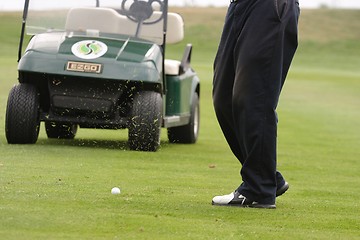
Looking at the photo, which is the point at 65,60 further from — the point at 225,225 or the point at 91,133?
the point at 225,225

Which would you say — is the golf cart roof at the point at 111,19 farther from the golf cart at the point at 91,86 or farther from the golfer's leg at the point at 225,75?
the golfer's leg at the point at 225,75

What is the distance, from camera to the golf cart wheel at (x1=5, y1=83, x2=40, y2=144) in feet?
32.9

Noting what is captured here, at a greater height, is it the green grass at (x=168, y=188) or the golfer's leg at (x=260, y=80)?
the golfer's leg at (x=260, y=80)

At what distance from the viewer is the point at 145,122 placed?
10.0 meters

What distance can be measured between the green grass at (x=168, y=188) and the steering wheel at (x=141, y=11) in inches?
49.9

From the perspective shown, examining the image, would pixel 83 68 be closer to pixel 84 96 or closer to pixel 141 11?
pixel 84 96

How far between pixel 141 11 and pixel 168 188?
15.3 feet

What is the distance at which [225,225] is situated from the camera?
529 cm

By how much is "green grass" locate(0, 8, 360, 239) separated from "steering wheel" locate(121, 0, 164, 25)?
1.27m

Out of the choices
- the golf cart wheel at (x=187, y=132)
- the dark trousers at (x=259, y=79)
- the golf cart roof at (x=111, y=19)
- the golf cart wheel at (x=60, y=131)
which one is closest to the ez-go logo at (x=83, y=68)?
the golf cart roof at (x=111, y=19)

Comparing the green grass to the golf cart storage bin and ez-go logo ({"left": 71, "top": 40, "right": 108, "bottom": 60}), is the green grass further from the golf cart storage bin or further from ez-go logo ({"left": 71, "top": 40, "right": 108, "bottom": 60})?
ez-go logo ({"left": 71, "top": 40, "right": 108, "bottom": 60})

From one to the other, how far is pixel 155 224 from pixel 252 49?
1.32m

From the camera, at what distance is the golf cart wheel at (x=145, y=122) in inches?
A: 395

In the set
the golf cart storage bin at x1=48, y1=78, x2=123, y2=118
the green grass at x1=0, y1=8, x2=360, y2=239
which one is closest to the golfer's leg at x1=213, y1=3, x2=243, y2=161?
the green grass at x1=0, y1=8, x2=360, y2=239
